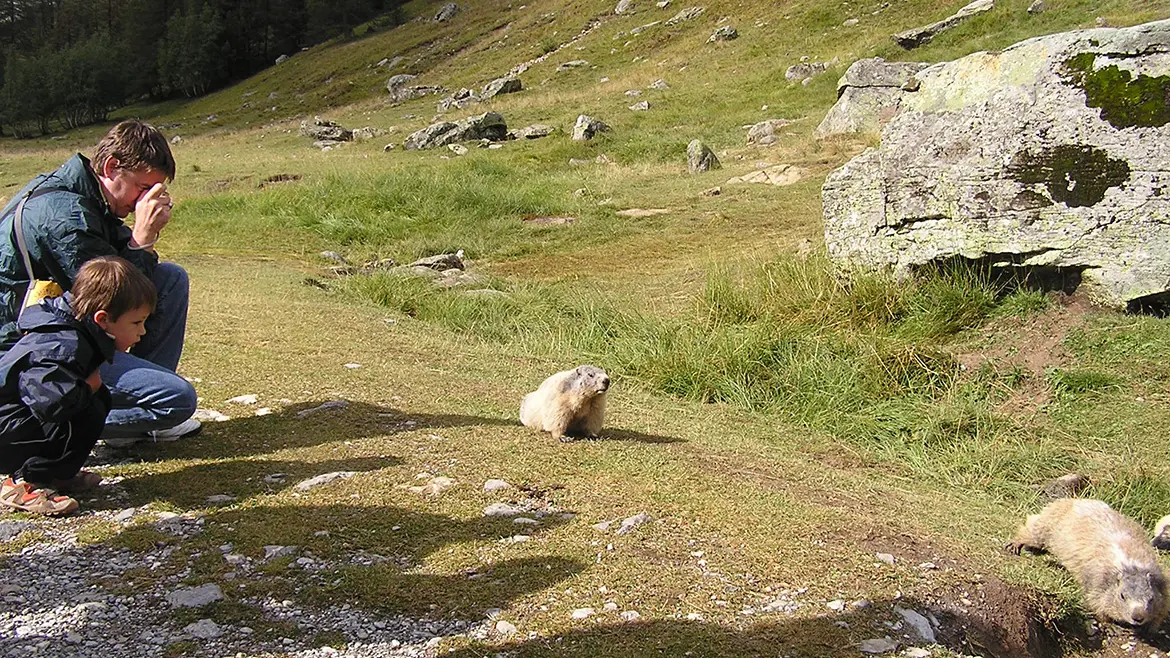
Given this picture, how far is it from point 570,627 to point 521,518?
1.13m

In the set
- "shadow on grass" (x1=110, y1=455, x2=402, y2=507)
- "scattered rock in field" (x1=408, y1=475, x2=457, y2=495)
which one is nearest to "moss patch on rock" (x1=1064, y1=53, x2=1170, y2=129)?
"scattered rock in field" (x1=408, y1=475, x2=457, y2=495)

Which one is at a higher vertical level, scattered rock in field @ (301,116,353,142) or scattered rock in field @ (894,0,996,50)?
scattered rock in field @ (301,116,353,142)

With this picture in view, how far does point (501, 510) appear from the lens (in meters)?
5.04

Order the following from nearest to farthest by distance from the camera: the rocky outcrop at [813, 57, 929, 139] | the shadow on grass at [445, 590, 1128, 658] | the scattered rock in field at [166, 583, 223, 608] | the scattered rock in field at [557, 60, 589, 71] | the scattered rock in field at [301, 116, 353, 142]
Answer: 1. the shadow on grass at [445, 590, 1128, 658]
2. the scattered rock in field at [166, 583, 223, 608]
3. the rocky outcrop at [813, 57, 929, 139]
4. the scattered rock in field at [301, 116, 353, 142]
5. the scattered rock in field at [557, 60, 589, 71]

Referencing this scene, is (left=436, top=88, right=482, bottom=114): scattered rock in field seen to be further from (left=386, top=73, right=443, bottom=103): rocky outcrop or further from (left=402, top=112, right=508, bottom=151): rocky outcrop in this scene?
(left=402, top=112, right=508, bottom=151): rocky outcrop

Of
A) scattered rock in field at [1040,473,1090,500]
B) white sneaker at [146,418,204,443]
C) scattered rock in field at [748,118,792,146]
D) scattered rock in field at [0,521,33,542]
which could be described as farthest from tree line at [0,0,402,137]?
scattered rock in field at [0,521,33,542]

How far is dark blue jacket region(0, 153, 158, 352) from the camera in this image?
4.93m

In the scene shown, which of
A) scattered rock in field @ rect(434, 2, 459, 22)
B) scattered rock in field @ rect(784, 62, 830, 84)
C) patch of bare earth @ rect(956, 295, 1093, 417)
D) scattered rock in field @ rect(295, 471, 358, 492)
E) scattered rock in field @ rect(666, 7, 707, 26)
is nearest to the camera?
scattered rock in field @ rect(295, 471, 358, 492)

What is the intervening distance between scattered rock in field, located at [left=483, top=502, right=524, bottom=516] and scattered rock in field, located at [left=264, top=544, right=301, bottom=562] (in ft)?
3.24

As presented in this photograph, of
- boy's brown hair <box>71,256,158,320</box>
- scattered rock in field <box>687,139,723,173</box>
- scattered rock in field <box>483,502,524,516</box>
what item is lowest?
scattered rock in field <box>687,139,723,173</box>

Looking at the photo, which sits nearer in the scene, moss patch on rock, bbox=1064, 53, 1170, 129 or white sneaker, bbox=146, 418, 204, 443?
white sneaker, bbox=146, 418, 204, 443

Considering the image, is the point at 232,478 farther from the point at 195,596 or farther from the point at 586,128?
the point at 586,128

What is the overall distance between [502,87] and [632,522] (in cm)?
3484

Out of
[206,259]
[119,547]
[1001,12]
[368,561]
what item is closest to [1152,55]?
[368,561]
